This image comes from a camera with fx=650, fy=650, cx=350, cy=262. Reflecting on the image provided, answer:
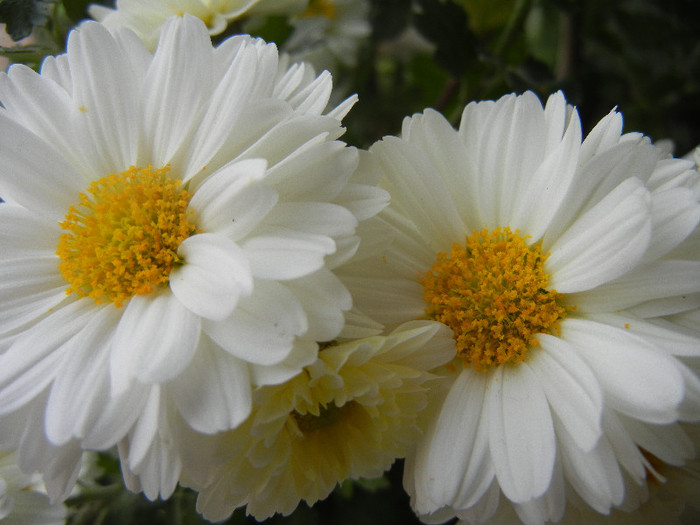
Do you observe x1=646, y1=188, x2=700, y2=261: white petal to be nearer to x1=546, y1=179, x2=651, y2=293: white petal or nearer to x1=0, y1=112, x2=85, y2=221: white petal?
x1=546, y1=179, x2=651, y2=293: white petal

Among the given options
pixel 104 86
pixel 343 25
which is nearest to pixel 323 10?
pixel 343 25

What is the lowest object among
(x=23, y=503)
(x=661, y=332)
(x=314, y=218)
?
(x=23, y=503)

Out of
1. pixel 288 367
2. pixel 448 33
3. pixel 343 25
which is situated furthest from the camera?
pixel 343 25

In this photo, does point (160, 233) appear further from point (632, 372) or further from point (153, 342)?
point (632, 372)

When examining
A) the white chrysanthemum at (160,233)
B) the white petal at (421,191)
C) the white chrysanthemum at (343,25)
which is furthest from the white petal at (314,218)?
the white chrysanthemum at (343,25)

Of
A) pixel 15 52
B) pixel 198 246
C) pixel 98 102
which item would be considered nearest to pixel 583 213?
pixel 198 246

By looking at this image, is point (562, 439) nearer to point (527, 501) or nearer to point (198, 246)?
point (527, 501)

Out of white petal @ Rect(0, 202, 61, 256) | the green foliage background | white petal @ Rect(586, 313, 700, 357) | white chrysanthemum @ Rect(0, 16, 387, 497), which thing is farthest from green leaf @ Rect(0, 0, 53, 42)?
white petal @ Rect(586, 313, 700, 357)
